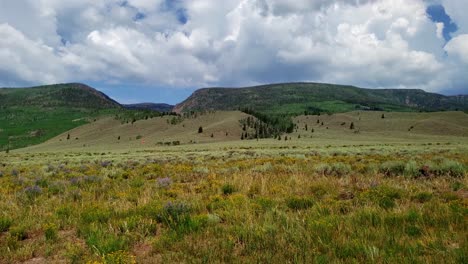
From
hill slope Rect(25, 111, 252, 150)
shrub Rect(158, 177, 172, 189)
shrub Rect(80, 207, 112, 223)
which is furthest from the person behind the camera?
hill slope Rect(25, 111, 252, 150)

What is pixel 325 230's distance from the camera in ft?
16.1

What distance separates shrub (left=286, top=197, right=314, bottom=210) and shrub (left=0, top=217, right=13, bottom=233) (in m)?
6.00

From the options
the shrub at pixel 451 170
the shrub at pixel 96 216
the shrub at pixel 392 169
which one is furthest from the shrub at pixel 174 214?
the shrub at pixel 451 170

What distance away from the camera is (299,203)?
6.84 m

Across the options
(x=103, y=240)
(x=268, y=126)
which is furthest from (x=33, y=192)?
(x=268, y=126)

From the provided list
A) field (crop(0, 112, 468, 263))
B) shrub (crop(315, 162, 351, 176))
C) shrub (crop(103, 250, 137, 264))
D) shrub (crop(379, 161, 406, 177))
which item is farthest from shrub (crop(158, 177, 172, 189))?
shrub (crop(379, 161, 406, 177))

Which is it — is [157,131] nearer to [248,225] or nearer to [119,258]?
[248,225]

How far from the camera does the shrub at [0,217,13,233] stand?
6273 mm

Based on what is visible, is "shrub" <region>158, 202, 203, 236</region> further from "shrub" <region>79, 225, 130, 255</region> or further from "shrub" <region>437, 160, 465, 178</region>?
"shrub" <region>437, 160, 465, 178</region>

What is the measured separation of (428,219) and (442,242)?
3.52 ft

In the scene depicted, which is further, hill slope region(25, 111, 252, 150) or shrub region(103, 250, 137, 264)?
hill slope region(25, 111, 252, 150)

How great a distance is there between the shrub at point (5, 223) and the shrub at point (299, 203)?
236 inches

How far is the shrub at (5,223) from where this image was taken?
627 centimetres

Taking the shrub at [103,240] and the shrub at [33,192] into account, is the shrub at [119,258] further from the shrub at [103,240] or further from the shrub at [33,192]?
the shrub at [33,192]
